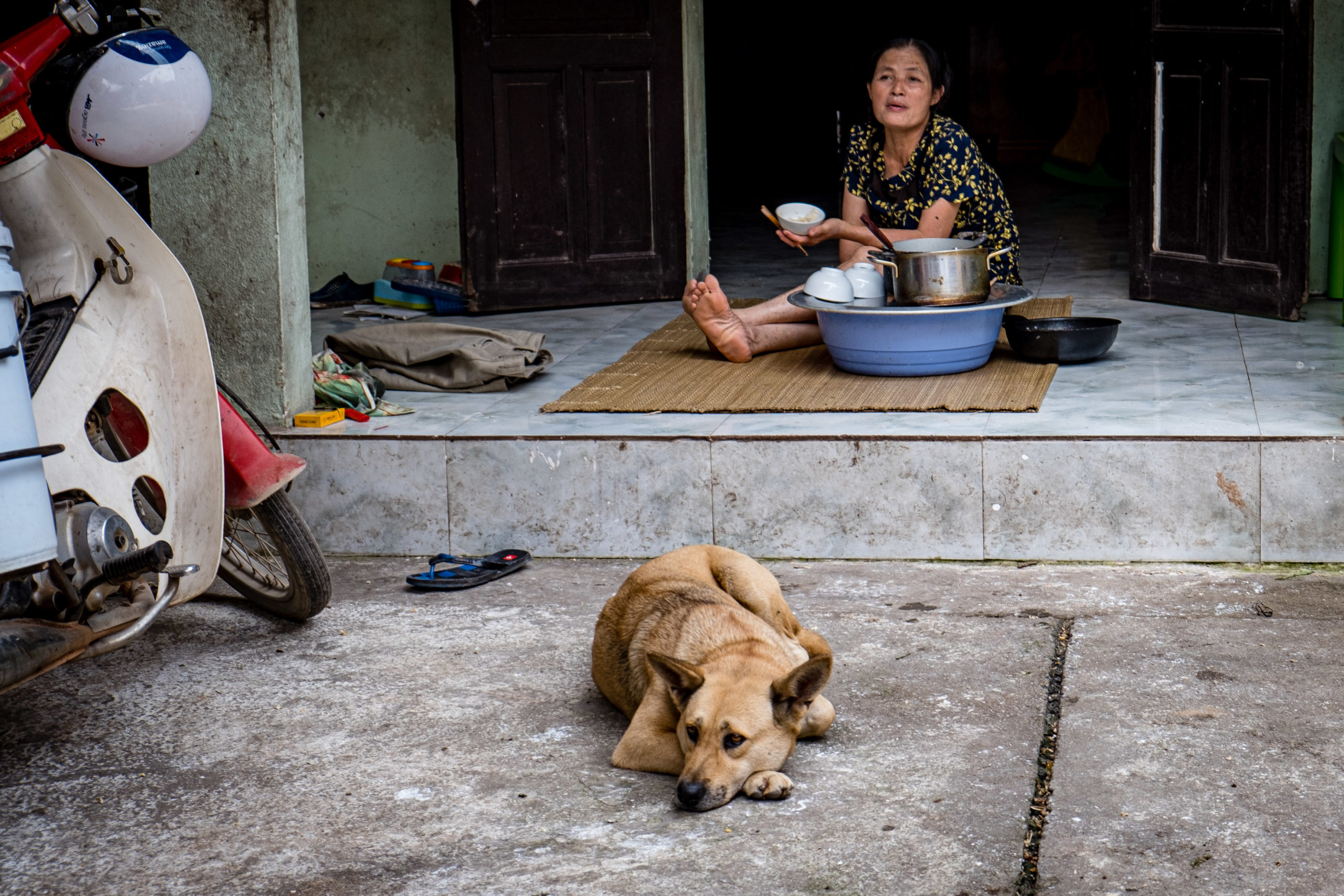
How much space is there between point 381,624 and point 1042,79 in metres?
12.1

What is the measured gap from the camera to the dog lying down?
2.86 m

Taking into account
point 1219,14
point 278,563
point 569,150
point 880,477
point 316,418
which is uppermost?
point 1219,14

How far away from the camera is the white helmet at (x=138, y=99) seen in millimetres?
3219

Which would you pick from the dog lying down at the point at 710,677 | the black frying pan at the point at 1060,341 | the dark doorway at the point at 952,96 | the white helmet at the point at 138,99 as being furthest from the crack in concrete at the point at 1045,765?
the dark doorway at the point at 952,96

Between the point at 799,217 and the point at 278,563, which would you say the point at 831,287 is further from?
the point at 278,563

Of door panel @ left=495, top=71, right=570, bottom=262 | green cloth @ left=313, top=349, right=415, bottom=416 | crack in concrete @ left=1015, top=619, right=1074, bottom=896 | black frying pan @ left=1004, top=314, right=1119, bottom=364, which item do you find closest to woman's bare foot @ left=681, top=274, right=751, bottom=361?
black frying pan @ left=1004, top=314, right=1119, bottom=364

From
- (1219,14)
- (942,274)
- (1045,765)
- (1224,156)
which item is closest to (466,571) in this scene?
(942,274)

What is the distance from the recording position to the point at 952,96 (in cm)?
1302

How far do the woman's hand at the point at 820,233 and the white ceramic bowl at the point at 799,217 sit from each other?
3cm

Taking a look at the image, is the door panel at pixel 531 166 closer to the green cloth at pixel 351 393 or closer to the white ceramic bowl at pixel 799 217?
the white ceramic bowl at pixel 799 217

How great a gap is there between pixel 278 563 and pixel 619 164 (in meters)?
3.40

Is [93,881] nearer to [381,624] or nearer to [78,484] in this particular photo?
[78,484]

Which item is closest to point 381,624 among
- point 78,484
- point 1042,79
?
point 78,484

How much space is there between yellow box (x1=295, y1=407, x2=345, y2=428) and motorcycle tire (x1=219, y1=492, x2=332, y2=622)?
65 cm
